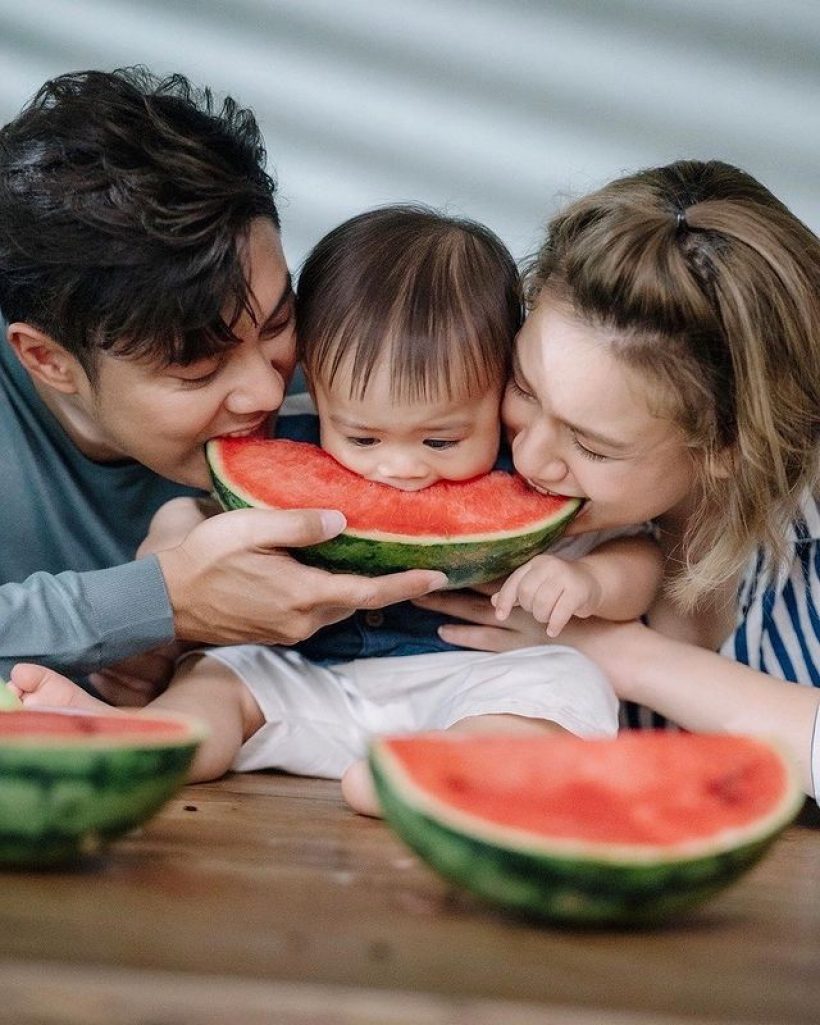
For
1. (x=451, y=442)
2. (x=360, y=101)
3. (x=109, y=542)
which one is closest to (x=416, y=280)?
(x=451, y=442)

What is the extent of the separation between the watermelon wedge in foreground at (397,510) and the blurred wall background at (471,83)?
114 cm

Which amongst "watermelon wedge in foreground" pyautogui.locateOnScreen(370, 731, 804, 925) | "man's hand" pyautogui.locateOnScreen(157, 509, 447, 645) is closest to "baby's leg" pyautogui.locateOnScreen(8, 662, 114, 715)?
"man's hand" pyautogui.locateOnScreen(157, 509, 447, 645)

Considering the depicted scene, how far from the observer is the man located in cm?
168

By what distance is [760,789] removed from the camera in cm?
89

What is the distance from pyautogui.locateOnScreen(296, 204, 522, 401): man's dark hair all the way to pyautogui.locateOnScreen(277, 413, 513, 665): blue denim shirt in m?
0.22

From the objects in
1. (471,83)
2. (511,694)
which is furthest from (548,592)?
(471,83)

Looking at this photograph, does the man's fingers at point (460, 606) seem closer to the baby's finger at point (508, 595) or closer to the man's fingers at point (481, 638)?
the man's fingers at point (481, 638)

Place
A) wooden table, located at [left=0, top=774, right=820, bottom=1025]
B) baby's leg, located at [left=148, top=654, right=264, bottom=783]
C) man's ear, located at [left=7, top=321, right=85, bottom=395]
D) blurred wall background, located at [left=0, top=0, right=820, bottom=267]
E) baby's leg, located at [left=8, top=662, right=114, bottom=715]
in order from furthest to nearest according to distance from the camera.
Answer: blurred wall background, located at [left=0, top=0, right=820, bottom=267] → man's ear, located at [left=7, top=321, right=85, bottom=395] → baby's leg, located at [left=148, top=654, right=264, bottom=783] → baby's leg, located at [left=8, top=662, right=114, bottom=715] → wooden table, located at [left=0, top=774, right=820, bottom=1025]

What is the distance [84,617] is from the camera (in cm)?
167

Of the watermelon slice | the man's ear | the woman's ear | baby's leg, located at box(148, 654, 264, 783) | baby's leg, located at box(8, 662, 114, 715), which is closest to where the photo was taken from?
the watermelon slice

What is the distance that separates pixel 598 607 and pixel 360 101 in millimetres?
1519

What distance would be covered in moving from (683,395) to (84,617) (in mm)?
875

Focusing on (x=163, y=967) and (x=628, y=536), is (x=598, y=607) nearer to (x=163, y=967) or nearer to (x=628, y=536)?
(x=628, y=536)

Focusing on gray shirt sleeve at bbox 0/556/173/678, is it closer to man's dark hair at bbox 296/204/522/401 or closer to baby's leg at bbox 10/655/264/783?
baby's leg at bbox 10/655/264/783
